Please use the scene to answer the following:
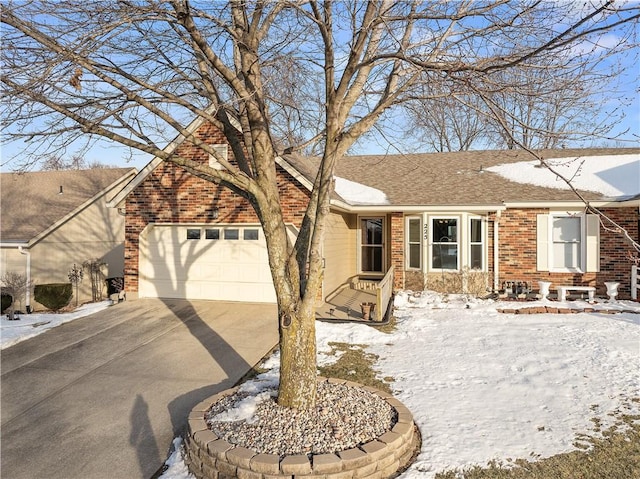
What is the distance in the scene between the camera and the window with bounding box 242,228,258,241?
11156 mm

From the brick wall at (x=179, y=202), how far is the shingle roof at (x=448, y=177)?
1949 mm

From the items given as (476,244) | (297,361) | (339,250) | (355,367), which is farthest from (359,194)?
(297,361)

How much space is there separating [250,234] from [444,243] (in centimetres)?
573

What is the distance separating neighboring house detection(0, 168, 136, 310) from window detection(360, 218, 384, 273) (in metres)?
8.21

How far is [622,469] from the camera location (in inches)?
154

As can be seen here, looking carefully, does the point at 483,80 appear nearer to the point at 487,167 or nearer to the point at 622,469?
the point at 622,469

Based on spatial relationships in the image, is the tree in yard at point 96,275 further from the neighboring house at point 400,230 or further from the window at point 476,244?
the window at point 476,244

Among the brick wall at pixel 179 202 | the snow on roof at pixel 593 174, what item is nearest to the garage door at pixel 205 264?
the brick wall at pixel 179 202

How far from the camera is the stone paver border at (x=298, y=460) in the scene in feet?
12.3

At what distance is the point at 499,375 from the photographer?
632cm

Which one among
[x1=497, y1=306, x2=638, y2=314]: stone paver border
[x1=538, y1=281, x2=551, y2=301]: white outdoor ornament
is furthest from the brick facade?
[x1=497, y1=306, x2=638, y2=314]: stone paver border

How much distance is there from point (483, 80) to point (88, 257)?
1447cm

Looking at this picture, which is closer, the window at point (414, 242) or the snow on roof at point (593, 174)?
the snow on roof at point (593, 174)

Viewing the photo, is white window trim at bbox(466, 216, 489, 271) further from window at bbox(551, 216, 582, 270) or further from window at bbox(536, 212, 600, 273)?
window at bbox(551, 216, 582, 270)
